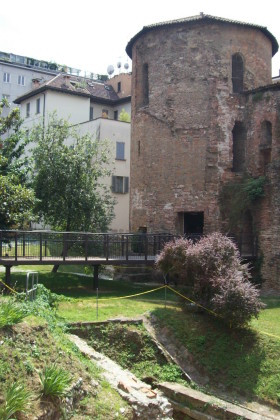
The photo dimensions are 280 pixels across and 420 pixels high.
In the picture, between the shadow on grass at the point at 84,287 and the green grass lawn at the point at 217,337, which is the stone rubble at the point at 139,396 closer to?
the green grass lawn at the point at 217,337

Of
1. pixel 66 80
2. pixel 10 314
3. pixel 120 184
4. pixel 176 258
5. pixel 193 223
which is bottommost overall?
pixel 10 314

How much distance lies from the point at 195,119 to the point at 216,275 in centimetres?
1077

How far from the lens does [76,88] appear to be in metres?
40.6

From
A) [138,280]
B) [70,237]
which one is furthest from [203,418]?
[138,280]

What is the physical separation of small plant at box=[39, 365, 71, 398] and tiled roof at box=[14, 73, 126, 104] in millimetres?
32315

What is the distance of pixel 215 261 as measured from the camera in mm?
13641

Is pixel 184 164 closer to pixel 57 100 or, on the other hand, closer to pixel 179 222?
pixel 179 222

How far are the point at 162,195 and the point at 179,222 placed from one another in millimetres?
1502

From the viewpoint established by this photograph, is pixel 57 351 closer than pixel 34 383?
No

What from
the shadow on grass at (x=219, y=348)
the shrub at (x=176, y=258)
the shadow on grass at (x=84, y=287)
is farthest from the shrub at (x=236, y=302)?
the shadow on grass at (x=84, y=287)

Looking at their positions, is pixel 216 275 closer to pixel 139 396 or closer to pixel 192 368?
pixel 192 368

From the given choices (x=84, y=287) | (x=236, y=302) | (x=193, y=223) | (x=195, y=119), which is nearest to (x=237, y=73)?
(x=195, y=119)

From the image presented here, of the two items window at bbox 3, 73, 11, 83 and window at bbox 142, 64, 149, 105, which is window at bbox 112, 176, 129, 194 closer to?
window at bbox 142, 64, 149, 105

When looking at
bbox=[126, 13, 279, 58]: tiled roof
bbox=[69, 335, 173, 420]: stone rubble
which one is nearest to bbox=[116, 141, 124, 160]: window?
bbox=[126, 13, 279, 58]: tiled roof
